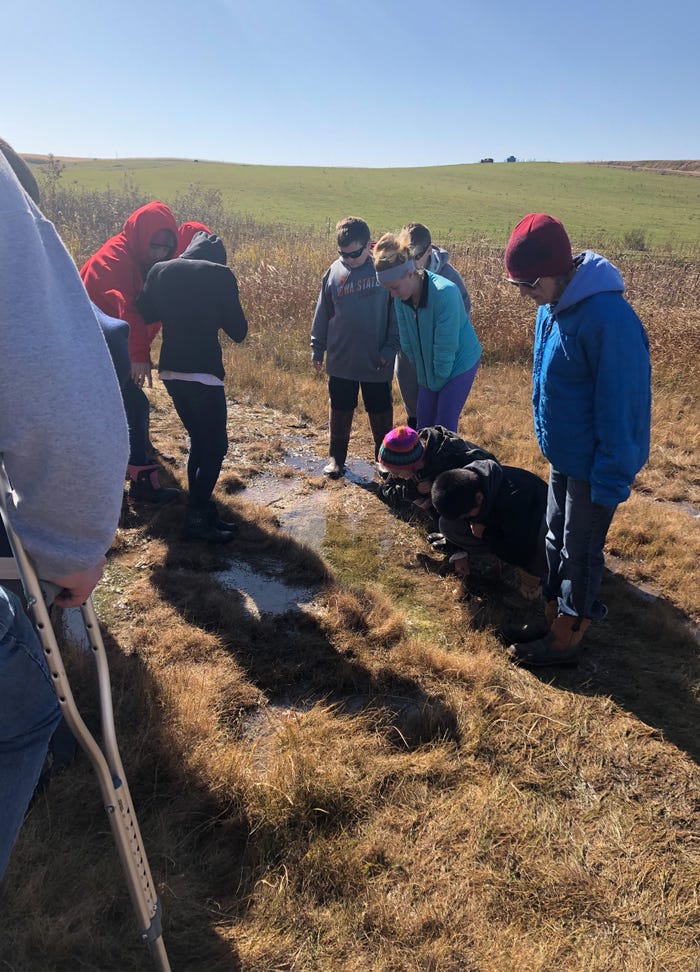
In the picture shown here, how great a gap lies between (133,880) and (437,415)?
3.66 meters

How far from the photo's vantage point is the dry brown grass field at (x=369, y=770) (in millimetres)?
1879

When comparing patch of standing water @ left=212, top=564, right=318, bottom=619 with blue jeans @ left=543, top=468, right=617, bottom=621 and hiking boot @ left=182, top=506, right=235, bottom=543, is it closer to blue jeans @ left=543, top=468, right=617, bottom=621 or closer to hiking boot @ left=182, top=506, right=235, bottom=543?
hiking boot @ left=182, top=506, right=235, bottom=543

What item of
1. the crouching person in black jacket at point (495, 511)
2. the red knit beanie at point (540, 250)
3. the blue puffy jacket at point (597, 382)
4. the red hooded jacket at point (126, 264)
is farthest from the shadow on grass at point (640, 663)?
the red hooded jacket at point (126, 264)

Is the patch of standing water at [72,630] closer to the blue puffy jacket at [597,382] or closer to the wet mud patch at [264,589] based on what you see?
the wet mud patch at [264,589]

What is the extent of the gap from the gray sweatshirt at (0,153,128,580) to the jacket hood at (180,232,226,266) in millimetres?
2974

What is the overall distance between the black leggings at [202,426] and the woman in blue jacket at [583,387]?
6.91 feet

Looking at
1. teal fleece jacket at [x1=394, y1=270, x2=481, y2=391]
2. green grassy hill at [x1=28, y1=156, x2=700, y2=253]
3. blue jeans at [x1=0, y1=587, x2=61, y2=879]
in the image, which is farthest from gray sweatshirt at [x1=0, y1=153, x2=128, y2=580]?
green grassy hill at [x1=28, y1=156, x2=700, y2=253]

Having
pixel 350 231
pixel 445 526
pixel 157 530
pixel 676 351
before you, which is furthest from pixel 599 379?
pixel 676 351

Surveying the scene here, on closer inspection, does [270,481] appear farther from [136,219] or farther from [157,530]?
[136,219]

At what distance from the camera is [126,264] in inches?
179

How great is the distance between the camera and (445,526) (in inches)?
142

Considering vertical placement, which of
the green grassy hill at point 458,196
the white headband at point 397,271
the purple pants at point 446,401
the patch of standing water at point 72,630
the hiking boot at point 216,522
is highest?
the green grassy hill at point 458,196

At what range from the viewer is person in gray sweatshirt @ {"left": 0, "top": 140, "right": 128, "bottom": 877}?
3.33ft

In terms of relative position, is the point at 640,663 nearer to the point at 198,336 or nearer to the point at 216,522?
the point at 216,522
